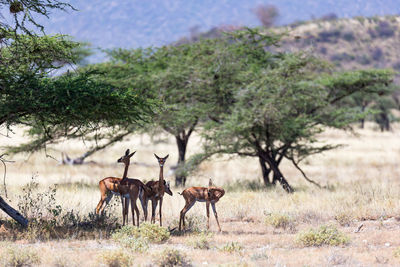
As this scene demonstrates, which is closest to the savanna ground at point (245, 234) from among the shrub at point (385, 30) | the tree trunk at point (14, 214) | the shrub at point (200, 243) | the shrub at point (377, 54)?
the shrub at point (200, 243)

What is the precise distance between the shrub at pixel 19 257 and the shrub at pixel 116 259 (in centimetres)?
116

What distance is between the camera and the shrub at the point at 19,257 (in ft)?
26.1

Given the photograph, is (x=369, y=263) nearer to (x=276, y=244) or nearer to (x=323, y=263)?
(x=323, y=263)

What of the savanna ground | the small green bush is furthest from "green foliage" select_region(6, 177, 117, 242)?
the small green bush

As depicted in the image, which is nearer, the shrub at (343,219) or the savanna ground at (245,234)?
the savanna ground at (245,234)

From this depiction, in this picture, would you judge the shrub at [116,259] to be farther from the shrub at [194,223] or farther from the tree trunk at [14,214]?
the tree trunk at [14,214]

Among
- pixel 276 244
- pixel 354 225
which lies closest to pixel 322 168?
pixel 354 225

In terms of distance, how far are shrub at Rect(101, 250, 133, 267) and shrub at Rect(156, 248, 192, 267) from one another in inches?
18.6

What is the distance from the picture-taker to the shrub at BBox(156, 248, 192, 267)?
802cm

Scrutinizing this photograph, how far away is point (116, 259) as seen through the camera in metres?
7.93

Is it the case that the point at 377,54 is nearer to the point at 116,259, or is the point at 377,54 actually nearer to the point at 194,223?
the point at 194,223

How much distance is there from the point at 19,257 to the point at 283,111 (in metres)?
12.2

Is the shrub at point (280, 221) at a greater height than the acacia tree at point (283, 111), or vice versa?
the acacia tree at point (283, 111)

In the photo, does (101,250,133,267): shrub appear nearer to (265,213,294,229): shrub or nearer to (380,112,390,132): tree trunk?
(265,213,294,229): shrub
